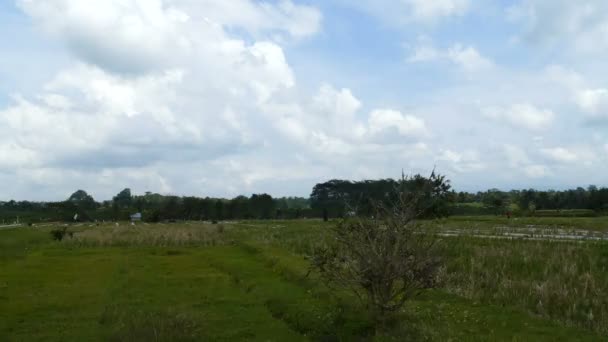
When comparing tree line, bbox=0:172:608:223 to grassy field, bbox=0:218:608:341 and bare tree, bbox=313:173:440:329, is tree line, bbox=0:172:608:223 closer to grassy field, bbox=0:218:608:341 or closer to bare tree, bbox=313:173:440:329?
grassy field, bbox=0:218:608:341

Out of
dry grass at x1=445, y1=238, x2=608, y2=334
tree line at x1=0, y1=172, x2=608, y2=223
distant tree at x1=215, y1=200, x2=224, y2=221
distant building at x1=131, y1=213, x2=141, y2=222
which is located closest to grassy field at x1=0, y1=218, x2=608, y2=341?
dry grass at x1=445, y1=238, x2=608, y2=334

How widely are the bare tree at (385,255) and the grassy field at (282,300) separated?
106 centimetres

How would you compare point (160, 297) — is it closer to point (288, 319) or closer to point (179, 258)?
point (288, 319)

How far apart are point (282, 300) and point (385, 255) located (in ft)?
22.5

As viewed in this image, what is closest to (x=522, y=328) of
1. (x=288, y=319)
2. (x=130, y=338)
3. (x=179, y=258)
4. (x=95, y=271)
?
(x=288, y=319)

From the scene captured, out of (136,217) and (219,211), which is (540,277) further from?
(219,211)

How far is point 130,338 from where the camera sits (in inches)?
523

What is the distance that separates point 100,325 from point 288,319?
5.44 m

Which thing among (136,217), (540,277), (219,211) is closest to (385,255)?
(540,277)

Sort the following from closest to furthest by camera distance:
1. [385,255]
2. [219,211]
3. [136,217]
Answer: [385,255] → [136,217] → [219,211]

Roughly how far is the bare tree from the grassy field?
106cm

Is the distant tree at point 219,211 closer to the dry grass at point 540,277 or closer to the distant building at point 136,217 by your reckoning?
the distant building at point 136,217

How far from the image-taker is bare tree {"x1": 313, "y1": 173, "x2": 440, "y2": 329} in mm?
12672

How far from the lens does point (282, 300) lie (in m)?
18.4
